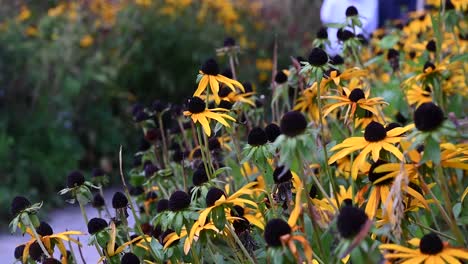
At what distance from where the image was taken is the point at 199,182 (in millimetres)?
1324

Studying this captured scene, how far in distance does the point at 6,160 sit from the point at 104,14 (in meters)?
1.76

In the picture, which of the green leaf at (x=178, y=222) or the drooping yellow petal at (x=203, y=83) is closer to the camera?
the green leaf at (x=178, y=222)

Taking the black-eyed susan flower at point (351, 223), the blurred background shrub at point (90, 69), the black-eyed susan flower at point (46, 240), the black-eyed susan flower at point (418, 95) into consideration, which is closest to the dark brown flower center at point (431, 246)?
the black-eyed susan flower at point (351, 223)

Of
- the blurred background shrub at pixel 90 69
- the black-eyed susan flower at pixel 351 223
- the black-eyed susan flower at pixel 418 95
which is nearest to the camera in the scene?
the black-eyed susan flower at pixel 351 223

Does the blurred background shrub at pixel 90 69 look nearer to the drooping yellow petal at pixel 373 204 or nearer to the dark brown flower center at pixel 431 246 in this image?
the drooping yellow petal at pixel 373 204

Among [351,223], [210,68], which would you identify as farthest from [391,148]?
[210,68]

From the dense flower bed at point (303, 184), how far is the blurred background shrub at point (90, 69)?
84.3 inches

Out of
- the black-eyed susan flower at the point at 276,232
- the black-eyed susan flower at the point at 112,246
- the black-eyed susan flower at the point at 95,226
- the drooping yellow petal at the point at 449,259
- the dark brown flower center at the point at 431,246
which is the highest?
the black-eyed susan flower at the point at 276,232

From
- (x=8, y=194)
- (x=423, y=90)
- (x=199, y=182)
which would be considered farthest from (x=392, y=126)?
(x=8, y=194)

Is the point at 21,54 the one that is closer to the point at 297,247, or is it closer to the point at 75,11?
the point at 75,11

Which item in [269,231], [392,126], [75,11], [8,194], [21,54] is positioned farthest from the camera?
[75,11]

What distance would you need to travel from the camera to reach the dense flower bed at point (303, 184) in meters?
0.94

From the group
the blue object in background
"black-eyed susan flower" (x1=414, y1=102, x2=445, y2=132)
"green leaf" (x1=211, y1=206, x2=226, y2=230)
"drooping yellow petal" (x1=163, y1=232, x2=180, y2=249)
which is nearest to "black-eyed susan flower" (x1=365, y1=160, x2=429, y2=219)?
"black-eyed susan flower" (x1=414, y1=102, x2=445, y2=132)

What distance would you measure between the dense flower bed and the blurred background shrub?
2141mm
